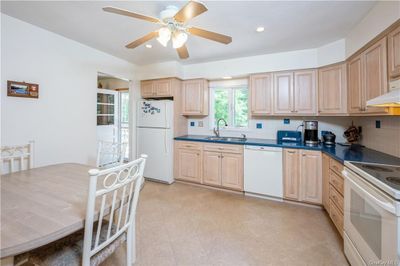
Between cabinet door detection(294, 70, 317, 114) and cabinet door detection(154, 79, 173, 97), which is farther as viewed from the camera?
cabinet door detection(154, 79, 173, 97)

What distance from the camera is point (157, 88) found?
12.1ft

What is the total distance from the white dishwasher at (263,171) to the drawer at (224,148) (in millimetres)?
123

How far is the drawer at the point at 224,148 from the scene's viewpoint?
3.05 m

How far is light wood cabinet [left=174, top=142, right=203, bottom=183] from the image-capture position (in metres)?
3.38

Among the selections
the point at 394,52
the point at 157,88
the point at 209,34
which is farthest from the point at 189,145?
the point at 394,52

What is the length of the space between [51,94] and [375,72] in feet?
12.6

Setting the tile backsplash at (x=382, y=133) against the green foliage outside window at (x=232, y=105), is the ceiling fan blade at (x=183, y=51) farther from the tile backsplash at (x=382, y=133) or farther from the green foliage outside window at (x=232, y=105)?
the tile backsplash at (x=382, y=133)

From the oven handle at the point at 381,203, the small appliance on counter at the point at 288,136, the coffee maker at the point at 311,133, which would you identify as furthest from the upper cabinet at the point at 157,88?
the oven handle at the point at 381,203

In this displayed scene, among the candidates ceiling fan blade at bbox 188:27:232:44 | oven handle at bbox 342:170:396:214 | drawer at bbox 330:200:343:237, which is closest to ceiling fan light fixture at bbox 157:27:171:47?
ceiling fan blade at bbox 188:27:232:44

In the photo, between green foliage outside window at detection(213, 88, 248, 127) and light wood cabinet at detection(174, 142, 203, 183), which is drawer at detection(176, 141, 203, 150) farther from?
green foliage outside window at detection(213, 88, 248, 127)

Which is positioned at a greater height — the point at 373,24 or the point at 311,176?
the point at 373,24

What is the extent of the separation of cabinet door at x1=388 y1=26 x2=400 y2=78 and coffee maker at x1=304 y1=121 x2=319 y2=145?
1178mm

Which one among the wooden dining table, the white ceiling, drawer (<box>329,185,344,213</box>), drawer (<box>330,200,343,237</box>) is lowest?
drawer (<box>330,200,343,237</box>)

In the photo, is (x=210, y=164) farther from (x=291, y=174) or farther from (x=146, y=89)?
(x=146, y=89)
